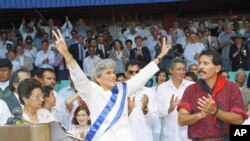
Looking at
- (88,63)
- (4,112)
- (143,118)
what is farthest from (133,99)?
(88,63)

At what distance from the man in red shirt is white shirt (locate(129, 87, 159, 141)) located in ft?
5.03

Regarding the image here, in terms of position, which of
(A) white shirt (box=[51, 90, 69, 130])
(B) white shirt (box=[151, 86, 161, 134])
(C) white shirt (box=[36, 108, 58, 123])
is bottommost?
(B) white shirt (box=[151, 86, 161, 134])

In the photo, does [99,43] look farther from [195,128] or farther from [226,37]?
[195,128]

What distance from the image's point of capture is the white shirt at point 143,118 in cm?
641

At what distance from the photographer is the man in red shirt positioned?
4.69 m

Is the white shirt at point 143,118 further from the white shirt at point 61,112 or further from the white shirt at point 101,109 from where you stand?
the white shirt at point 101,109

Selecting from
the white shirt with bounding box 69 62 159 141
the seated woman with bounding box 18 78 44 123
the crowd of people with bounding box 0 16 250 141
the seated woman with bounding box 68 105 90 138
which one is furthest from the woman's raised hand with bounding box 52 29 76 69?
the seated woman with bounding box 68 105 90 138

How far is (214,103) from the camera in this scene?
4.58 metres

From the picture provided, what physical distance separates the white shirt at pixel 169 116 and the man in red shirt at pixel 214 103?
179 centimetres

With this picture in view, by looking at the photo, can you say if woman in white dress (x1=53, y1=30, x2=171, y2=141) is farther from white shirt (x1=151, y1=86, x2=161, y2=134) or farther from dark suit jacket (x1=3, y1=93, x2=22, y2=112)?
white shirt (x1=151, y1=86, x2=161, y2=134)

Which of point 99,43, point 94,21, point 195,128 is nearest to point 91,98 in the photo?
point 195,128

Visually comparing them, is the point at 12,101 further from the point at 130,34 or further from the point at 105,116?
the point at 130,34

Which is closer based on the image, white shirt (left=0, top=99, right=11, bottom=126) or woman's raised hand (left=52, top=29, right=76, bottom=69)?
woman's raised hand (left=52, top=29, right=76, bottom=69)

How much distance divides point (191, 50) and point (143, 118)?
6.99m
